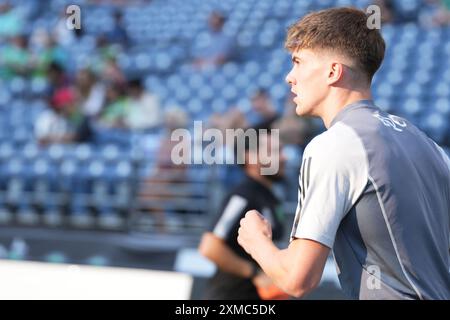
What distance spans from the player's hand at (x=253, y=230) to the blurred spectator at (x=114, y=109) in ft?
23.1

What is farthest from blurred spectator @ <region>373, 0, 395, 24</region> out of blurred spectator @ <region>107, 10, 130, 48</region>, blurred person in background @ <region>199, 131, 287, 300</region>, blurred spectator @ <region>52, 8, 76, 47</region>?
blurred person in background @ <region>199, 131, 287, 300</region>

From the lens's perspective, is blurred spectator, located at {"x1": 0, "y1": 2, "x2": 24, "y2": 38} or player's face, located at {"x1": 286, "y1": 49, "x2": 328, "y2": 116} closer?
player's face, located at {"x1": 286, "y1": 49, "x2": 328, "y2": 116}

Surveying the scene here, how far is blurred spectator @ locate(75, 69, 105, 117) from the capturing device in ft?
30.0

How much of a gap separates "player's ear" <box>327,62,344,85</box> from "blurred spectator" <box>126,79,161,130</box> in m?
6.73

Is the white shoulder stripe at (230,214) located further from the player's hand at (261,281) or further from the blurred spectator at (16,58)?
the blurred spectator at (16,58)

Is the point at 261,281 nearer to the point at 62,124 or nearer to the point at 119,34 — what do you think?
the point at 62,124

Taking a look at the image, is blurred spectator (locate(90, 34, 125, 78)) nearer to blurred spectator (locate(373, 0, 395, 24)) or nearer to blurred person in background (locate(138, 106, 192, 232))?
blurred person in background (locate(138, 106, 192, 232))

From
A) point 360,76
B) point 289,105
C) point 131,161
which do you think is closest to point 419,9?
point 289,105

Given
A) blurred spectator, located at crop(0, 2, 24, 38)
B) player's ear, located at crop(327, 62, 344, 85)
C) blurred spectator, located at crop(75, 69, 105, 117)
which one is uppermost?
blurred spectator, located at crop(0, 2, 24, 38)

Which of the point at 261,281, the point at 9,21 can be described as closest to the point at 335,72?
the point at 261,281

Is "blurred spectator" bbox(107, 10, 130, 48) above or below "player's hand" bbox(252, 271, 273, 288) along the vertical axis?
above

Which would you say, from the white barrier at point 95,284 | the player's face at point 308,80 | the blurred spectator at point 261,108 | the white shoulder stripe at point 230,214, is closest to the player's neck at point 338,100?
the player's face at point 308,80

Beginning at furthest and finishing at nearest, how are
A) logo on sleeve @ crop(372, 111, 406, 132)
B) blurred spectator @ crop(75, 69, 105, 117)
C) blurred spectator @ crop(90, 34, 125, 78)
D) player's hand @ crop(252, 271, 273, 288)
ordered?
blurred spectator @ crop(90, 34, 125, 78) < blurred spectator @ crop(75, 69, 105, 117) < player's hand @ crop(252, 271, 273, 288) < logo on sleeve @ crop(372, 111, 406, 132)
